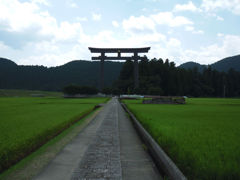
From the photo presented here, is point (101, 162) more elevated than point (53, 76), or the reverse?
point (53, 76)

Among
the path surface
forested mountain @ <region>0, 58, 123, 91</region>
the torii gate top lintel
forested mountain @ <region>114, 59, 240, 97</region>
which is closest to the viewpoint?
the path surface

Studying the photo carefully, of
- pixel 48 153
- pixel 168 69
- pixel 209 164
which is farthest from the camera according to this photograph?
pixel 168 69

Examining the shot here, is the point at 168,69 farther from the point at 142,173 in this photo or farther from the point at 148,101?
the point at 142,173

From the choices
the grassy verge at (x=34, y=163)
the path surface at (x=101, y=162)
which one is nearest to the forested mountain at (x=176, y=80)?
the path surface at (x=101, y=162)

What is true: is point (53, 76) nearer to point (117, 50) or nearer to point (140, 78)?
point (140, 78)

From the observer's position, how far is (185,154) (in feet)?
11.6

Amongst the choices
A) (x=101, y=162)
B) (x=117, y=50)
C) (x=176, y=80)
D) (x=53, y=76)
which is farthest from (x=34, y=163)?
(x=53, y=76)

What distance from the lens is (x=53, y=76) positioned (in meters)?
112

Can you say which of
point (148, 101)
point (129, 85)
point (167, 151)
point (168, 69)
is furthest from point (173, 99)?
point (168, 69)

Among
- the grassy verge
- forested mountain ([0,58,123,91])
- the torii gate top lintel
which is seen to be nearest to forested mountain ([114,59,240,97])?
the torii gate top lintel

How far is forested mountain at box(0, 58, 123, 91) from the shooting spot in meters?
104

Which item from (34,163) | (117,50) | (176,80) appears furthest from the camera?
(176,80)

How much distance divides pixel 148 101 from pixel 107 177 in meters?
26.5

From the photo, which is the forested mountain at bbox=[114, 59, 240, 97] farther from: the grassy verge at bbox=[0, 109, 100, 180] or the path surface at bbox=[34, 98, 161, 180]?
the grassy verge at bbox=[0, 109, 100, 180]
